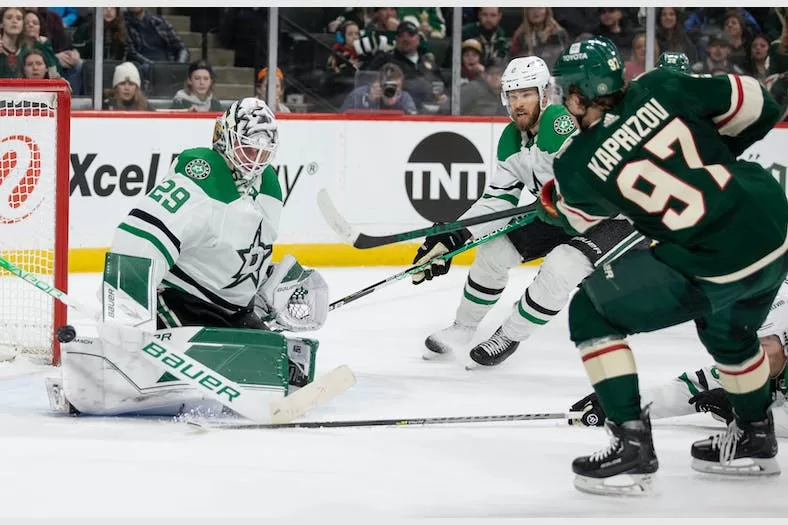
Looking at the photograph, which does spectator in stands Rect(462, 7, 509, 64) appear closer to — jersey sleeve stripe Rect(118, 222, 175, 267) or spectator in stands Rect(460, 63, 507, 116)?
spectator in stands Rect(460, 63, 507, 116)

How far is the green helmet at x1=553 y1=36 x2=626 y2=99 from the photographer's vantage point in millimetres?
2822

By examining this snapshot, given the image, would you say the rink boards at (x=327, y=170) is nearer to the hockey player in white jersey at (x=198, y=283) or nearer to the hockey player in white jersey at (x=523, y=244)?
the hockey player in white jersey at (x=523, y=244)

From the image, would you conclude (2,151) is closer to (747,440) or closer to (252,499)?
(252,499)

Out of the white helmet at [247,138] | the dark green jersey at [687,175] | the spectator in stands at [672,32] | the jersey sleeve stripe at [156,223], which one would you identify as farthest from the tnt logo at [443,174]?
the dark green jersey at [687,175]

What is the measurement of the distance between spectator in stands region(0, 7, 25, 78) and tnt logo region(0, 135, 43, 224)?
1645 millimetres

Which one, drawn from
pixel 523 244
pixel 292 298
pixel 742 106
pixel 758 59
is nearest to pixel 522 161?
pixel 523 244

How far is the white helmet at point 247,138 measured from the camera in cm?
364

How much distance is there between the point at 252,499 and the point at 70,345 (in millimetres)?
875

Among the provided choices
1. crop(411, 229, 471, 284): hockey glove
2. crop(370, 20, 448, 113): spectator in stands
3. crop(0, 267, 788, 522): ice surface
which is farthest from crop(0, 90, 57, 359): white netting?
crop(370, 20, 448, 113): spectator in stands

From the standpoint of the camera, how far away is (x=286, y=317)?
4.04 metres

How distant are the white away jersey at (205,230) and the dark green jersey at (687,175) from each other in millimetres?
1106

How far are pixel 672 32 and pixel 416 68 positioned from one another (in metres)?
1.36

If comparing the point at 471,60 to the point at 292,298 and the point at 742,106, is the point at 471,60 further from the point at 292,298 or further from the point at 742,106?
the point at 742,106

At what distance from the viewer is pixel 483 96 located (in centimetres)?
702
